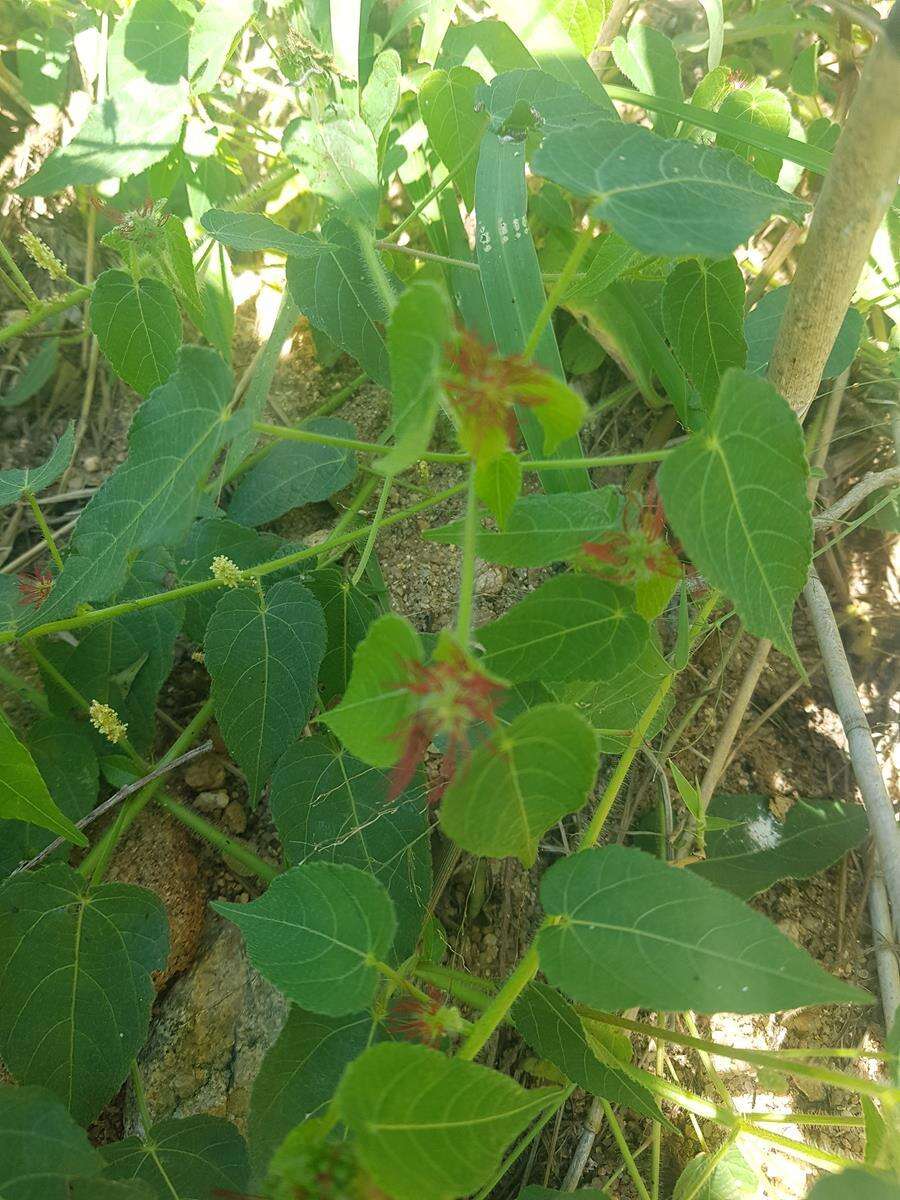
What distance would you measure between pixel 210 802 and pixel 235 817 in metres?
0.04

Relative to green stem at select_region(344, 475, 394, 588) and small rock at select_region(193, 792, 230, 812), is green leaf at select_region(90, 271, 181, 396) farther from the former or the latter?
small rock at select_region(193, 792, 230, 812)

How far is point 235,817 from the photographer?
125 centimetres

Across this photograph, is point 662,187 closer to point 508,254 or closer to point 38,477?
point 508,254

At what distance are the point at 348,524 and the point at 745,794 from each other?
0.68 metres

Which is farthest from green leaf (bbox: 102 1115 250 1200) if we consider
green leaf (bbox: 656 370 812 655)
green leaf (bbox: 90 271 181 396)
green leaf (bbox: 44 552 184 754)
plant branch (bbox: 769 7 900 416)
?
plant branch (bbox: 769 7 900 416)

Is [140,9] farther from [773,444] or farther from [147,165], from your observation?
[773,444]

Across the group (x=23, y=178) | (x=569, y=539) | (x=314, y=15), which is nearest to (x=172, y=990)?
(x=569, y=539)

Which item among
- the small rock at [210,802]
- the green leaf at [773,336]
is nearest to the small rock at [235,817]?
the small rock at [210,802]

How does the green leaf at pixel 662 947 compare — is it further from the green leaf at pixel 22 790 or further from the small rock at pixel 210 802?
the small rock at pixel 210 802

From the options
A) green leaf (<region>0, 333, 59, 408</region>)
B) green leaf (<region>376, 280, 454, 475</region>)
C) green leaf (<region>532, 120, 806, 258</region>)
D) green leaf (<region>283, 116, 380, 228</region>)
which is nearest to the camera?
green leaf (<region>376, 280, 454, 475</region>)

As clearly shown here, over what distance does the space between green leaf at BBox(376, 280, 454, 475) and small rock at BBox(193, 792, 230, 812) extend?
2.71 feet

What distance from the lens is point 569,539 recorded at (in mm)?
762

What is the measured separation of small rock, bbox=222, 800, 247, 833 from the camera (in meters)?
1.25

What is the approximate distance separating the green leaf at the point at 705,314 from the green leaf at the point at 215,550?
0.55 metres
